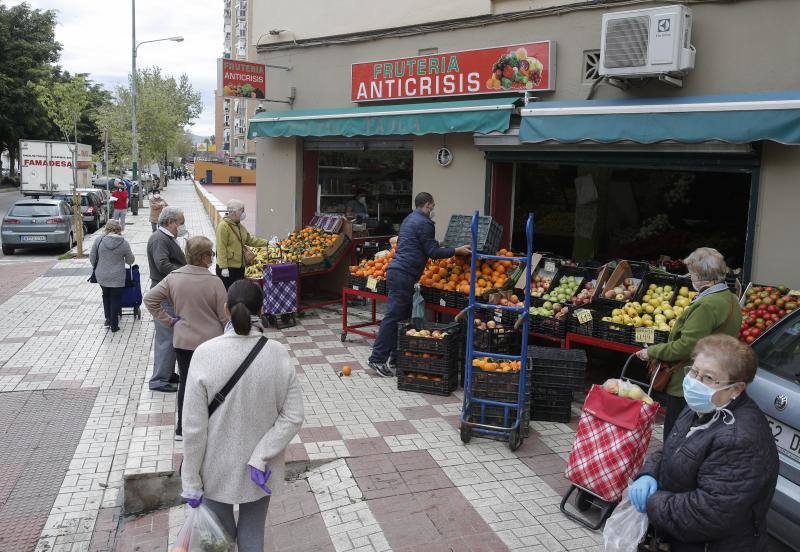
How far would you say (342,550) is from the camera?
14.6ft

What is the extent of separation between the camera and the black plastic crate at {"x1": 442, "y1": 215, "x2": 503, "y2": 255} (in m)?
8.00

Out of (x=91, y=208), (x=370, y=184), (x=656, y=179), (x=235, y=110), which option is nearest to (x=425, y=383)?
(x=656, y=179)

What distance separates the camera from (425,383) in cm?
744

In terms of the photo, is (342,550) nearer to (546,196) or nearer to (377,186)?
(546,196)

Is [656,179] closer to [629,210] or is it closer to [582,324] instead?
[629,210]

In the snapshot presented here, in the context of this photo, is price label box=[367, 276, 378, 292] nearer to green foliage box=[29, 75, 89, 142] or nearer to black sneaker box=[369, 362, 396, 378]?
black sneaker box=[369, 362, 396, 378]

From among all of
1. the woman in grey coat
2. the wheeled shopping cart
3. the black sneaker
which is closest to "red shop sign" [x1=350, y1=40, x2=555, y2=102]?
the wheeled shopping cart

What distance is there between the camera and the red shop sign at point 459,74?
8.89 metres

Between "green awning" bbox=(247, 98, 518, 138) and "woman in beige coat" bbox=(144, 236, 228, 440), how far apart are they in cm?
437

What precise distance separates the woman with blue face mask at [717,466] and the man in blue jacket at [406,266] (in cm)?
491

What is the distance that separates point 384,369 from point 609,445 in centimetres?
380

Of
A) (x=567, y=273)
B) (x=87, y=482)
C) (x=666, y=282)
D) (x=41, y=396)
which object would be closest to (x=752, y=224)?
(x=666, y=282)

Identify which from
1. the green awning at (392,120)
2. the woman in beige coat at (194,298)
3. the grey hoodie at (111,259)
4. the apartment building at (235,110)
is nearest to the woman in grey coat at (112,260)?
the grey hoodie at (111,259)

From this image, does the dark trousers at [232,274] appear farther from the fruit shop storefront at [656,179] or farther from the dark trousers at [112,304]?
the fruit shop storefront at [656,179]
